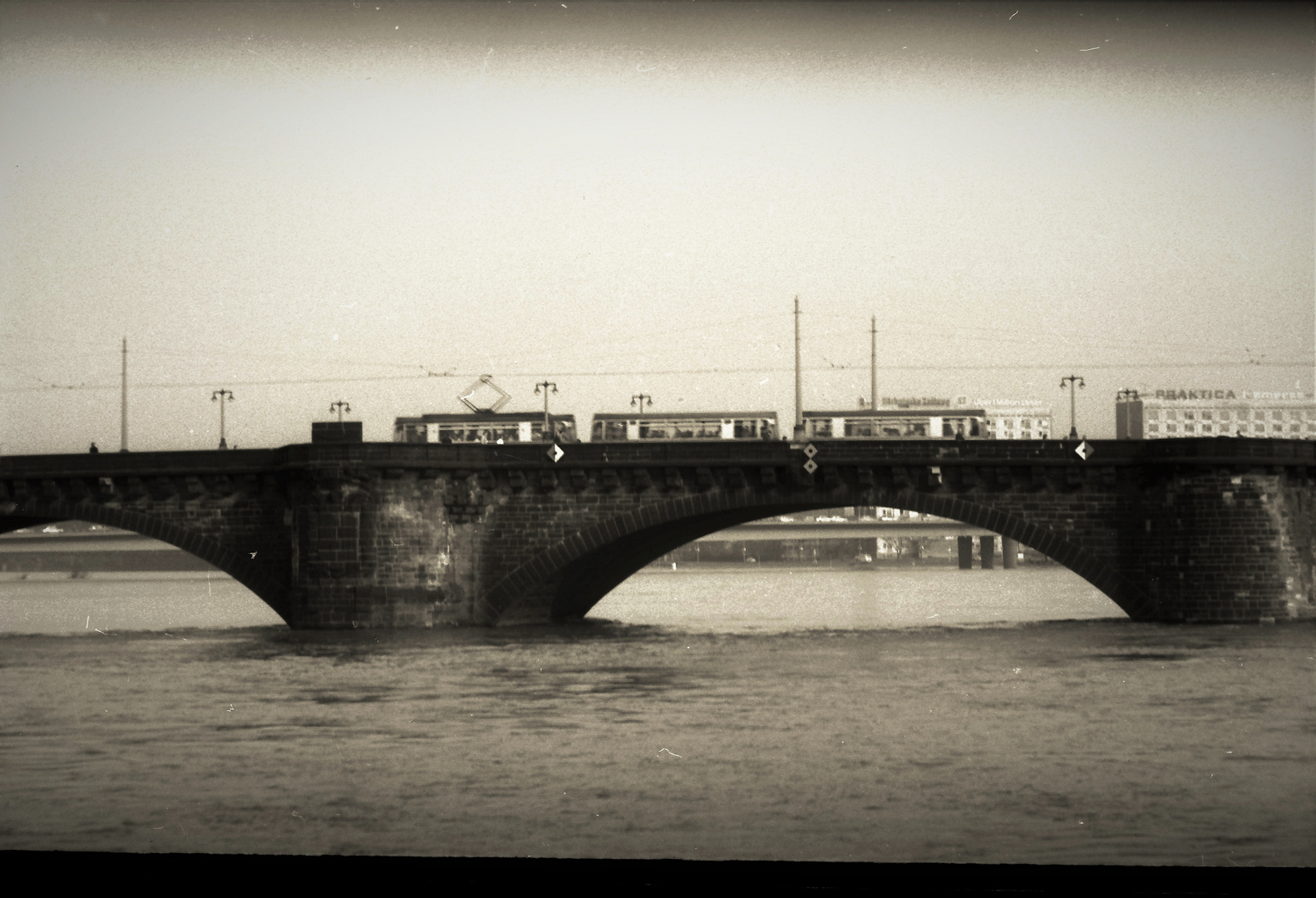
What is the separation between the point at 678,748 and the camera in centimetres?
2238

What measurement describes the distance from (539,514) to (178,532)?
28.3 ft

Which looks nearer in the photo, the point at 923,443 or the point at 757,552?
the point at 923,443

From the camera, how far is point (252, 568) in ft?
128

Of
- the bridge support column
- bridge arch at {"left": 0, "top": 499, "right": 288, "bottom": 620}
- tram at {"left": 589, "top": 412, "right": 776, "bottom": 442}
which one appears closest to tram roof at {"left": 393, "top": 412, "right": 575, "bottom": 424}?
tram at {"left": 589, "top": 412, "right": 776, "bottom": 442}

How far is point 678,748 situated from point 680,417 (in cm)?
3234

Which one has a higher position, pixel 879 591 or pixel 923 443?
pixel 923 443

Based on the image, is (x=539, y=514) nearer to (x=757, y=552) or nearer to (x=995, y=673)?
(x=995, y=673)

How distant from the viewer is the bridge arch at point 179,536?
38781 millimetres

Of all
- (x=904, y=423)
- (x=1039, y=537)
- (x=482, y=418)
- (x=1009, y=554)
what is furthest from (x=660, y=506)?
(x=1009, y=554)

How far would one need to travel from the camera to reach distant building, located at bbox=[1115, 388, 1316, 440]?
47.2 metres

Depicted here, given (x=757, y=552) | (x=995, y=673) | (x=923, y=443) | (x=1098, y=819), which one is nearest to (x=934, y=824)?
(x=1098, y=819)

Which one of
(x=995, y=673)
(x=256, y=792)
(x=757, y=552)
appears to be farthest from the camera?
(x=757, y=552)

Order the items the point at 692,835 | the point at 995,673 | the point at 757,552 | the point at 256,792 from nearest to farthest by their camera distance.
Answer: the point at 692,835
the point at 256,792
the point at 995,673
the point at 757,552

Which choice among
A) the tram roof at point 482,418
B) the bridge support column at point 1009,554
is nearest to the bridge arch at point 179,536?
the tram roof at point 482,418
